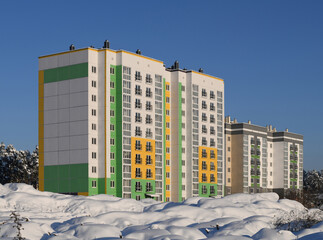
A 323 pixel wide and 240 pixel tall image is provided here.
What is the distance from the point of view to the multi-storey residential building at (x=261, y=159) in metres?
134

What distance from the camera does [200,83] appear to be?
354ft

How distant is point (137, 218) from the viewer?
94.7ft

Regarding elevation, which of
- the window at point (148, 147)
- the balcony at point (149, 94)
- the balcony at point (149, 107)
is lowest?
the window at point (148, 147)

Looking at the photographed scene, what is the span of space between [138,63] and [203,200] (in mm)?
61934

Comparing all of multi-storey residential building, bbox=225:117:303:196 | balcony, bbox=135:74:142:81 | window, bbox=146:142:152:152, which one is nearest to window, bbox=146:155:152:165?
window, bbox=146:142:152:152

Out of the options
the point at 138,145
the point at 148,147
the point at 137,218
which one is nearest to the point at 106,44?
the point at 138,145

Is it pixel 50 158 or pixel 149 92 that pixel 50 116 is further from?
pixel 149 92

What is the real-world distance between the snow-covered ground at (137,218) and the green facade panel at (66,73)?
5502cm

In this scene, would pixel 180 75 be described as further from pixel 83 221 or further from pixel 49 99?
pixel 83 221

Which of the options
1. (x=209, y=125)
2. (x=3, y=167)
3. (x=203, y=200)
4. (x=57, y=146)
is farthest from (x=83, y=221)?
(x=3, y=167)

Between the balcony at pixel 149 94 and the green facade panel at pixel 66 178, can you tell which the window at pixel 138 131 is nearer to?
the balcony at pixel 149 94

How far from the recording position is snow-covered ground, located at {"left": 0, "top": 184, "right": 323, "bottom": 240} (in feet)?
76.9

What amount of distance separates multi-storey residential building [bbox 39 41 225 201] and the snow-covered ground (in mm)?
52056

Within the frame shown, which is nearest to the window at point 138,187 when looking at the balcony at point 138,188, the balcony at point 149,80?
the balcony at point 138,188
